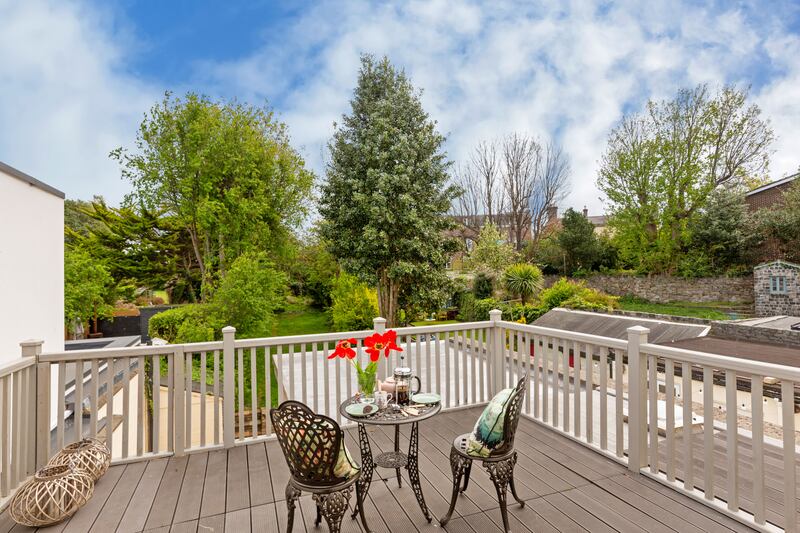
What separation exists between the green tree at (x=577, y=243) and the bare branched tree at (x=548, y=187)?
1.89 metres

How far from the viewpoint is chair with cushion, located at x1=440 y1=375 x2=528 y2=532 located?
212 cm

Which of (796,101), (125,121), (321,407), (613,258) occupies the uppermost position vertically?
(796,101)

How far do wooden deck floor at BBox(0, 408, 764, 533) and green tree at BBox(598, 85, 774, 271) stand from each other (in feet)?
71.4

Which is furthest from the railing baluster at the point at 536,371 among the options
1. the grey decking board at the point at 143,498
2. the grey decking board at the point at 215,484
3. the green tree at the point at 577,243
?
the green tree at the point at 577,243

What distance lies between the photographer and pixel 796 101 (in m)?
16.9

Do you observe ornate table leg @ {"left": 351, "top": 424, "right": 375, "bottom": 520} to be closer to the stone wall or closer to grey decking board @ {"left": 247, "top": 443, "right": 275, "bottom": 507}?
grey decking board @ {"left": 247, "top": 443, "right": 275, "bottom": 507}

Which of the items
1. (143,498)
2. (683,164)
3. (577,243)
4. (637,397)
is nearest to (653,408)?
(637,397)

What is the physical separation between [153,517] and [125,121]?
12.9 metres

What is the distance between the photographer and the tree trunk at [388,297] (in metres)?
12.5

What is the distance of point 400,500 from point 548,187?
955 inches

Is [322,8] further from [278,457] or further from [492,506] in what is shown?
[492,506]

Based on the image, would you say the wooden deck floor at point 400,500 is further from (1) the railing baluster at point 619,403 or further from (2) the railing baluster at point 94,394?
(2) the railing baluster at point 94,394

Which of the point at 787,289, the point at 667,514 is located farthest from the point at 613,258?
the point at 667,514

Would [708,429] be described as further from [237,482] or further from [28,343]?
[28,343]
